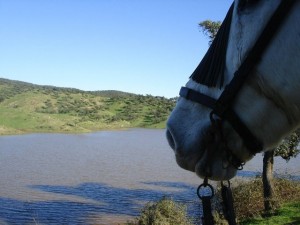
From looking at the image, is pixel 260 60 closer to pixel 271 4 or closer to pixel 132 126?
pixel 271 4

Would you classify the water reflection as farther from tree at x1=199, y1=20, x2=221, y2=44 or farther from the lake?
tree at x1=199, y1=20, x2=221, y2=44

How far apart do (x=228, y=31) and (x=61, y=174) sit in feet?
105

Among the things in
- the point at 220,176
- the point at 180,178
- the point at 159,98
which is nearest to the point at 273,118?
the point at 220,176

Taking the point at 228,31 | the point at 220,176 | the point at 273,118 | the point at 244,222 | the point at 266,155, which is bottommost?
the point at 244,222

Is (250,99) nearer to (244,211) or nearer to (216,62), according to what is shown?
(216,62)

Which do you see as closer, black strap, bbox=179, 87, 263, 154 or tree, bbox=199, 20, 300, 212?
black strap, bbox=179, 87, 263, 154

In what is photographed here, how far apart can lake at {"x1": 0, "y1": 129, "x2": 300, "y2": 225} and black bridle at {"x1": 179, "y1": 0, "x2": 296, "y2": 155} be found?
16.0 meters

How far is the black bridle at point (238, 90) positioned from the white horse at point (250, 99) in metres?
0.01

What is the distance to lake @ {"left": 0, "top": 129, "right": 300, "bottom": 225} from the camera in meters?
19.7

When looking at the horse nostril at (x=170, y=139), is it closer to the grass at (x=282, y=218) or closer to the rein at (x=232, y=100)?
the rein at (x=232, y=100)

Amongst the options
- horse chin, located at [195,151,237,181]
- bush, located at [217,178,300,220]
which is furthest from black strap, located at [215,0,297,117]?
bush, located at [217,178,300,220]

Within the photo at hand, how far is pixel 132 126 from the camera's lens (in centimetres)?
10812

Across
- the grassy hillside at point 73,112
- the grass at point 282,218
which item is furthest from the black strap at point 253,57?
the grassy hillside at point 73,112

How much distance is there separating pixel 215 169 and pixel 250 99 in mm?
353
